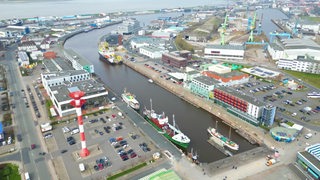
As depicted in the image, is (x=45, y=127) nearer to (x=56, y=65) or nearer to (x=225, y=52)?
(x=56, y=65)

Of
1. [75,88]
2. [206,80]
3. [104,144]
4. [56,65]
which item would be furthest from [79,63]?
[104,144]

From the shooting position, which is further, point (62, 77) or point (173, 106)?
point (62, 77)

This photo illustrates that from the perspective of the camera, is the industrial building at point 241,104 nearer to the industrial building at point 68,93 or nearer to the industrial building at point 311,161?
the industrial building at point 311,161

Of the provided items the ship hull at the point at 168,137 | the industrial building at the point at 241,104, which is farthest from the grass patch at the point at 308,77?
the ship hull at the point at 168,137

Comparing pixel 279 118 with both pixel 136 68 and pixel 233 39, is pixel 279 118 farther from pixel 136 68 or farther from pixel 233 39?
pixel 233 39

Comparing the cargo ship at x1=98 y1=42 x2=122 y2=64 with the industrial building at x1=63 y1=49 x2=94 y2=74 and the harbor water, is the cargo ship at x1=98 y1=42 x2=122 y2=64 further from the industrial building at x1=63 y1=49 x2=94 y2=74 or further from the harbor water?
the industrial building at x1=63 y1=49 x2=94 y2=74

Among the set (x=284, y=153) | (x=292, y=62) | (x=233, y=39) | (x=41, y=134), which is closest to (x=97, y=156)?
(x=41, y=134)

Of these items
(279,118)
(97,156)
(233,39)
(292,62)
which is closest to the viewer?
(97,156)
